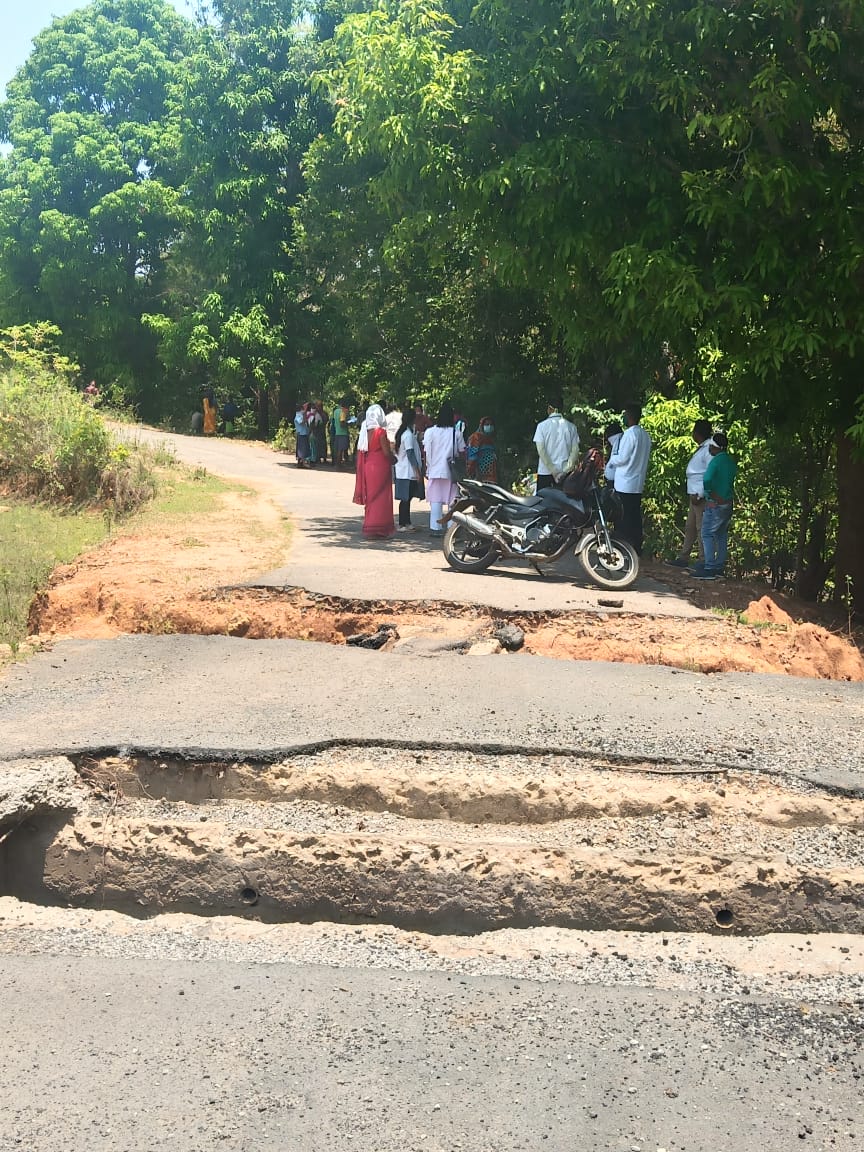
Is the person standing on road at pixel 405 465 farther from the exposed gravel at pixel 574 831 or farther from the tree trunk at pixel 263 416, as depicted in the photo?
the tree trunk at pixel 263 416

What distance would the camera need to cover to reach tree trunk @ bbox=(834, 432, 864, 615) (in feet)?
36.2

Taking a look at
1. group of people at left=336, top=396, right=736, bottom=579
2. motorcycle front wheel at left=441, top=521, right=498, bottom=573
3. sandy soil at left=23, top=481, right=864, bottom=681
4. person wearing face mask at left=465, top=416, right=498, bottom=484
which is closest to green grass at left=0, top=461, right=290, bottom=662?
sandy soil at left=23, top=481, right=864, bottom=681

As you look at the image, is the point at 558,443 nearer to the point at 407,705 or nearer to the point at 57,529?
the point at 57,529

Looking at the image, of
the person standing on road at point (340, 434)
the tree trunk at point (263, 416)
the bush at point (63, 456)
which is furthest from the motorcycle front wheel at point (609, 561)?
the tree trunk at point (263, 416)

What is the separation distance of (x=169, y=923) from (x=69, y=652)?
3.43 m

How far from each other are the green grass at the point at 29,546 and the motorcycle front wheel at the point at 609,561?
5006 millimetres

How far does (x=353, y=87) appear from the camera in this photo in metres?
12.4

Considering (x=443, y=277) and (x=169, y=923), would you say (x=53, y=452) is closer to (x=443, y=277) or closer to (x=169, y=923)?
(x=443, y=277)

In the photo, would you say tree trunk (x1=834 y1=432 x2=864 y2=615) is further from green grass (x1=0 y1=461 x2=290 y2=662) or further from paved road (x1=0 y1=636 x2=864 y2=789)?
green grass (x1=0 y1=461 x2=290 y2=662)

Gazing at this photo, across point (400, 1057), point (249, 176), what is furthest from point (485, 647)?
point (249, 176)

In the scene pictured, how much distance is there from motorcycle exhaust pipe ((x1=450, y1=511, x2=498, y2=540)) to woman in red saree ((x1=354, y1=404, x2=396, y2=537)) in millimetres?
2449

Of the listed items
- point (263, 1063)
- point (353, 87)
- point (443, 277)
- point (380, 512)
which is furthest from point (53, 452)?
point (263, 1063)

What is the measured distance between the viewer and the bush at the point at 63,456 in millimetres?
15750

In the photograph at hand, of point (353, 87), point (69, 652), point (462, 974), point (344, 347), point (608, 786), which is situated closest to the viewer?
point (462, 974)
